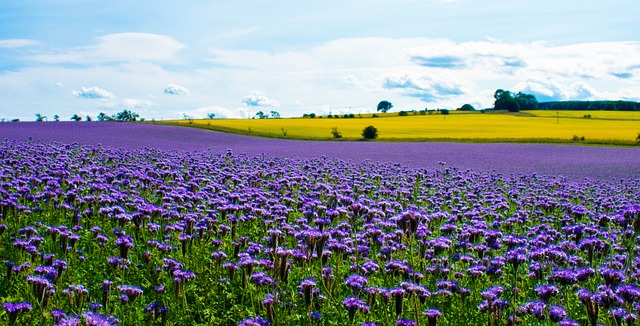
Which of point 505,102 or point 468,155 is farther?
point 505,102

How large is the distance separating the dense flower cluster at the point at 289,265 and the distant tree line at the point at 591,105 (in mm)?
116556

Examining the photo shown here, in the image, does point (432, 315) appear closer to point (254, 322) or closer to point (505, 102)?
point (254, 322)

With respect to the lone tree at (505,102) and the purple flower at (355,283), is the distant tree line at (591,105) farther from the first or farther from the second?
the purple flower at (355,283)

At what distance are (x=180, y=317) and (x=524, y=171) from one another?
61.2ft

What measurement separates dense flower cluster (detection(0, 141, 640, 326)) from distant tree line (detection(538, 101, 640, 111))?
116556 mm

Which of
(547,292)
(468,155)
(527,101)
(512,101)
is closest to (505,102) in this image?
(512,101)

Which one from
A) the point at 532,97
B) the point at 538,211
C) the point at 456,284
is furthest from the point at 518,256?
the point at 532,97

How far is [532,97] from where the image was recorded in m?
134

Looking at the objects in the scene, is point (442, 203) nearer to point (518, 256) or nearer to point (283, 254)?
point (518, 256)

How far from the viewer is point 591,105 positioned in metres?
121

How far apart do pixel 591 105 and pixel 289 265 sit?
129 meters

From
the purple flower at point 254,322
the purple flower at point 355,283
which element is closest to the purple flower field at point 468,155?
the purple flower at point 355,283

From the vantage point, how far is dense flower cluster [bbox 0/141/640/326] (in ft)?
16.1

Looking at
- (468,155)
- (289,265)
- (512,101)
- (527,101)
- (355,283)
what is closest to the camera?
(355,283)
